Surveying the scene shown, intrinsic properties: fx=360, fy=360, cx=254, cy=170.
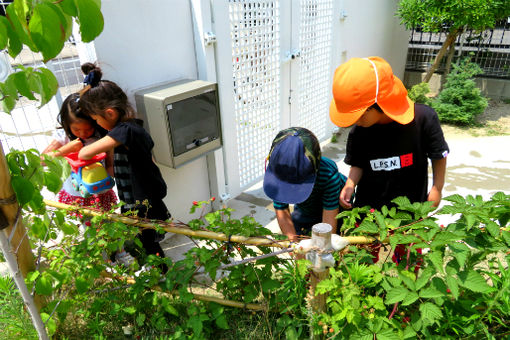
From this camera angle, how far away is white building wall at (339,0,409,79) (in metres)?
5.73

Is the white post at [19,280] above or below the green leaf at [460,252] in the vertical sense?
below

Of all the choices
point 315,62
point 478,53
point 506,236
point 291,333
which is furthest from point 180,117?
point 478,53

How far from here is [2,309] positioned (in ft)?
6.07

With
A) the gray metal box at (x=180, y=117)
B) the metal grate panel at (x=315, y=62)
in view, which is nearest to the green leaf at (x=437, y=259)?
the gray metal box at (x=180, y=117)

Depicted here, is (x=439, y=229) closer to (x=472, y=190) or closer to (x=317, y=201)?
(x=317, y=201)

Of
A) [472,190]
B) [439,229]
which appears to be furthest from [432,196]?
[472,190]

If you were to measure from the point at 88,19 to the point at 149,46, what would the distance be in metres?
2.20

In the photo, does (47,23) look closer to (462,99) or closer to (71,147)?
(71,147)

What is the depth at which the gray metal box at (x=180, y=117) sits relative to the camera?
2.87 metres

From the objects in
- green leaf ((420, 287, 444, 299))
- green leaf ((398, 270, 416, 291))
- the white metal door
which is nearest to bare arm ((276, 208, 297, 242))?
green leaf ((398, 270, 416, 291))

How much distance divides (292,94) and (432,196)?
2.96 metres

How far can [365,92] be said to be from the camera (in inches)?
69.4

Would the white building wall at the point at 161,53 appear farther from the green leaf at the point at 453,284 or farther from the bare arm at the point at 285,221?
the green leaf at the point at 453,284

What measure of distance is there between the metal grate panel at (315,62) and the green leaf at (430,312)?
155 inches
